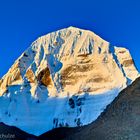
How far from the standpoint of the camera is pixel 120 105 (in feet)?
209

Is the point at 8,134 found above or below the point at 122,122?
above

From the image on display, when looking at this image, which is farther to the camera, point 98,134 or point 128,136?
point 98,134

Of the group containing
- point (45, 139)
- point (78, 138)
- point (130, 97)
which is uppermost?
point (45, 139)

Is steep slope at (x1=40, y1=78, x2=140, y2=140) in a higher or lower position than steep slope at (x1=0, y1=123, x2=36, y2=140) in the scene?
lower

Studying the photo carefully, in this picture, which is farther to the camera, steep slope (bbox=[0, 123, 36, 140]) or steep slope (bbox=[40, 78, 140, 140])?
steep slope (bbox=[0, 123, 36, 140])

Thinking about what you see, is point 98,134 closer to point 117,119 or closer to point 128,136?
point 117,119

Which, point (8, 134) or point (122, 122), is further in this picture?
point (8, 134)

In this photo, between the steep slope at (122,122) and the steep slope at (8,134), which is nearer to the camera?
the steep slope at (122,122)

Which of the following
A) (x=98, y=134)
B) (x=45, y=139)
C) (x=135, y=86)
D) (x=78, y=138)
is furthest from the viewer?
(x=45, y=139)

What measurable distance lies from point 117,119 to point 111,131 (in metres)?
4.87

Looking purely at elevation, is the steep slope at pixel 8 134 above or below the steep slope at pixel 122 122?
above

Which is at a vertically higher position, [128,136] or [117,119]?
[117,119]

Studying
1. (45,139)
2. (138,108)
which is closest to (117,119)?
(138,108)

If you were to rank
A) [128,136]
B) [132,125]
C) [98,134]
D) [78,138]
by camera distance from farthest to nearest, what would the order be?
[78,138] < [98,134] < [132,125] < [128,136]
